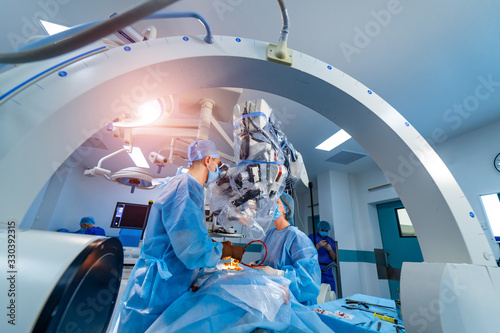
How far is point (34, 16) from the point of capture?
5.65 feet

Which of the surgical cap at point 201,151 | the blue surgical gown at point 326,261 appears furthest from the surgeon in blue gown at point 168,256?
the blue surgical gown at point 326,261

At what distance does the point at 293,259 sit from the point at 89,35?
1735 mm

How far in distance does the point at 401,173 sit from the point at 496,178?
3.31m

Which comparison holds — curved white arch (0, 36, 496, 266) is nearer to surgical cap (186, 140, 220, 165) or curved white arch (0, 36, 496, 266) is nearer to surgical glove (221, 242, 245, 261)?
surgical cap (186, 140, 220, 165)

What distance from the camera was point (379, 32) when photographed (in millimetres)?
1691

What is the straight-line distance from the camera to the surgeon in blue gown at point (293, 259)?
1378mm

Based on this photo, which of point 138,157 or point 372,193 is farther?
point 138,157

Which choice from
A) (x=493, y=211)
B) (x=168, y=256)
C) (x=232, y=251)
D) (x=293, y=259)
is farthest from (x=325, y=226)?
(x=168, y=256)

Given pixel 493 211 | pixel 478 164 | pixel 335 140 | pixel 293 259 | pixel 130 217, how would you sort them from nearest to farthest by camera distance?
1. pixel 293 259
2. pixel 493 211
3. pixel 478 164
4. pixel 335 140
5. pixel 130 217

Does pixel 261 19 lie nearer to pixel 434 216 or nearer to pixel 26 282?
pixel 434 216

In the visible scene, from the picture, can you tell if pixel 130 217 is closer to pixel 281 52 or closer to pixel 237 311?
pixel 237 311

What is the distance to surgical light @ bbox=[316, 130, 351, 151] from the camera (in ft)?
10.6

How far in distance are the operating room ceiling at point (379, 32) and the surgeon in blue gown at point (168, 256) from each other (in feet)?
3.95

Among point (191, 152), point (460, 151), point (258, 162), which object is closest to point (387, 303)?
point (258, 162)
